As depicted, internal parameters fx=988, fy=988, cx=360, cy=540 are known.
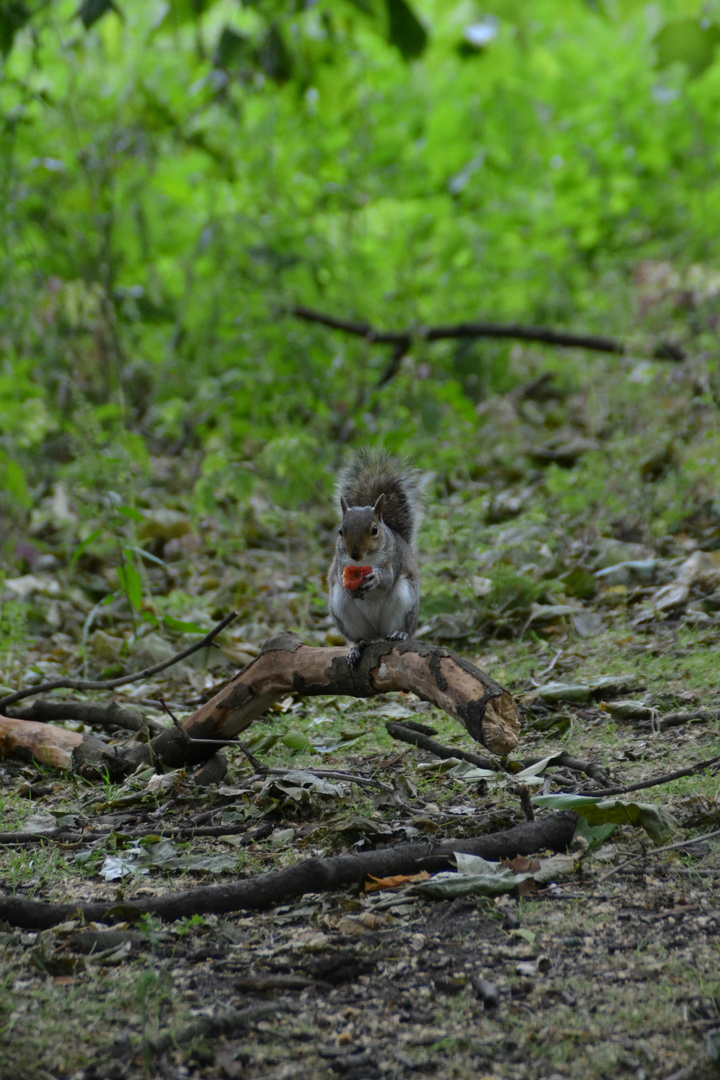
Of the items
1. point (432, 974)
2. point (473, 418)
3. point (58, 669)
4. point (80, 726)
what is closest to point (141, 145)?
point (473, 418)

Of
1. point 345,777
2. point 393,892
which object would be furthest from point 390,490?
point 393,892

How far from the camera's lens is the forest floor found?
4.83ft

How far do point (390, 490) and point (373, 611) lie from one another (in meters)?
0.56

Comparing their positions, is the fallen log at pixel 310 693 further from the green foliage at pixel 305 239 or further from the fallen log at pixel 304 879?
the green foliage at pixel 305 239

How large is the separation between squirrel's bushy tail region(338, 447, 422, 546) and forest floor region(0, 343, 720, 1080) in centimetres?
61

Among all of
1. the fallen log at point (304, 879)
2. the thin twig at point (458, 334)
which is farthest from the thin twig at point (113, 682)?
the thin twig at point (458, 334)

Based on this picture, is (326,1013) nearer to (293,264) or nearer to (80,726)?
(80,726)

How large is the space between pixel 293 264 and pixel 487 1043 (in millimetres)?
5709

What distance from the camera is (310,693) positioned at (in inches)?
103

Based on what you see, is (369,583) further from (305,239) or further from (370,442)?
(305,239)

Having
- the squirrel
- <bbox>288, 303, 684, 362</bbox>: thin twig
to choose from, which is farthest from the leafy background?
the squirrel

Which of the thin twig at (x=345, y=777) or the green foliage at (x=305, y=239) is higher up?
the green foliage at (x=305, y=239)

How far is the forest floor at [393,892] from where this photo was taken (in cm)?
147

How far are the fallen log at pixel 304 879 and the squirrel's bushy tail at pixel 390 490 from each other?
1534 millimetres
